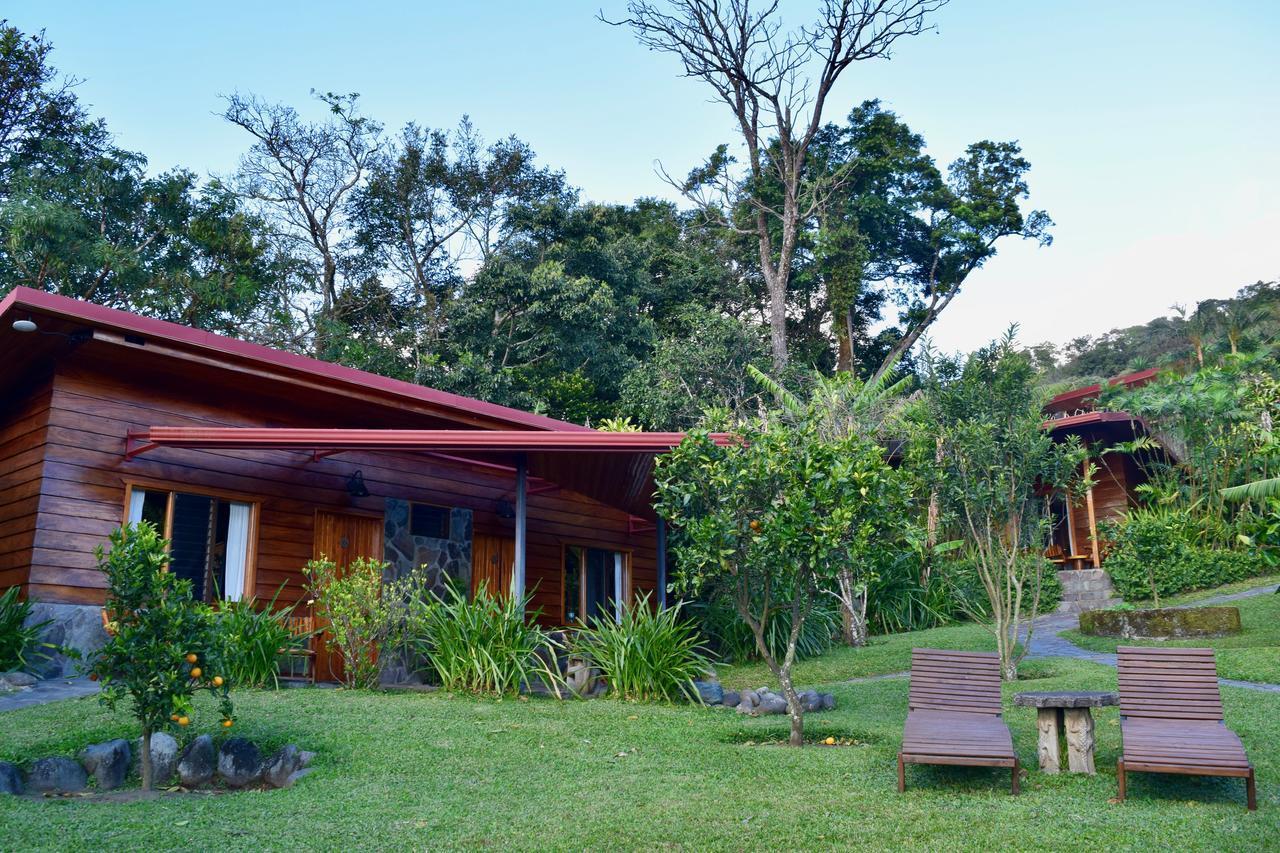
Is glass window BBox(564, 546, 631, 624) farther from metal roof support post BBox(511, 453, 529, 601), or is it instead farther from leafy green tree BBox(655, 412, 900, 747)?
leafy green tree BBox(655, 412, 900, 747)

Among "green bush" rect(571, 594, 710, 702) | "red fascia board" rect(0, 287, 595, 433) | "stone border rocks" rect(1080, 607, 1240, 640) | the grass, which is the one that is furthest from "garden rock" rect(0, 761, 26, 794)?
"stone border rocks" rect(1080, 607, 1240, 640)

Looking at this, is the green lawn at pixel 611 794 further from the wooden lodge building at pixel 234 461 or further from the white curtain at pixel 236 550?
the white curtain at pixel 236 550

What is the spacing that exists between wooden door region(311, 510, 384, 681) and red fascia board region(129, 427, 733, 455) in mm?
2094

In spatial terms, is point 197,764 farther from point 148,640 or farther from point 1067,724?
point 1067,724

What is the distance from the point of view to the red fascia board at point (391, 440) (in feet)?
34.2

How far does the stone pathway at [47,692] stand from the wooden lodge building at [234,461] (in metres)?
0.68

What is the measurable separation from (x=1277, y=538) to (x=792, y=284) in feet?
55.1

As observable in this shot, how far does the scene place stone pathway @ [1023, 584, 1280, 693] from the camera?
10.0 meters

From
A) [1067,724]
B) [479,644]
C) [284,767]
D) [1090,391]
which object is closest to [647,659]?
[479,644]

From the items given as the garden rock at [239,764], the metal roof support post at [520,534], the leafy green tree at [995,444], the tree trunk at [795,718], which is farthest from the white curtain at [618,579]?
the garden rock at [239,764]

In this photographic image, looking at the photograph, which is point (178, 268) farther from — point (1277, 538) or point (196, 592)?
point (1277, 538)

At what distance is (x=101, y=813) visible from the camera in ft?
18.6

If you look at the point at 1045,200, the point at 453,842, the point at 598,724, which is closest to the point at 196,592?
the point at 598,724

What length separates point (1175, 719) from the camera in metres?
6.55
